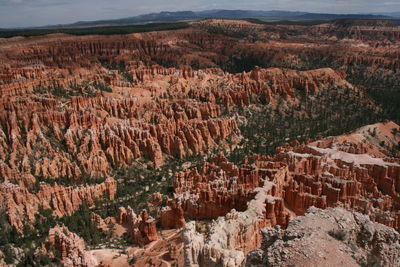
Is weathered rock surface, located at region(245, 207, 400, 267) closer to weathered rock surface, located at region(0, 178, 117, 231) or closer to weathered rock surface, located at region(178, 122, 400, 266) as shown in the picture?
weathered rock surface, located at region(178, 122, 400, 266)

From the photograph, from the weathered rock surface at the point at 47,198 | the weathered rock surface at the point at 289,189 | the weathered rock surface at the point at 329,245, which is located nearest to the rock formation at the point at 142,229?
the weathered rock surface at the point at 289,189

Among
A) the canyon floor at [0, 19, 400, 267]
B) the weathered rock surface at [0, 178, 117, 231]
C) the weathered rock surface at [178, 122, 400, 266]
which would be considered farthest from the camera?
the weathered rock surface at [0, 178, 117, 231]

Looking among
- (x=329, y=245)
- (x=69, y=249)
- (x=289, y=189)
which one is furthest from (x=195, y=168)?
(x=329, y=245)

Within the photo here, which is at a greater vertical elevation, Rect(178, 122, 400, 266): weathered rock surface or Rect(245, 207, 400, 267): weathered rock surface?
Rect(245, 207, 400, 267): weathered rock surface

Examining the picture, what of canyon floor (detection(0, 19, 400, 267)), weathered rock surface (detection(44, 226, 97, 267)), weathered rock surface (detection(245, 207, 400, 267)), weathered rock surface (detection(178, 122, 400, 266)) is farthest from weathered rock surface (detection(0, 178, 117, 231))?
weathered rock surface (detection(245, 207, 400, 267))

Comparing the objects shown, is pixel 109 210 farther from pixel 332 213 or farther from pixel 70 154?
pixel 332 213

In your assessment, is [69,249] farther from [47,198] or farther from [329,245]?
[329,245]

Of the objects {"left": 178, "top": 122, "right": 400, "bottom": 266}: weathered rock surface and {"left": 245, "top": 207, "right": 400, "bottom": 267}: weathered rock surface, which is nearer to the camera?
{"left": 245, "top": 207, "right": 400, "bottom": 267}: weathered rock surface

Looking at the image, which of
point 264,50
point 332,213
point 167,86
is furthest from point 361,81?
point 332,213

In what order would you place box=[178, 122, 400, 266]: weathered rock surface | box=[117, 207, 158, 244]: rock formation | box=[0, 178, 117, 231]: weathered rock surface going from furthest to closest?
box=[0, 178, 117, 231]: weathered rock surface < box=[117, 207, 158, 244]: rock formation < box=[178, 122, 400, 266]: weathered rock surface
